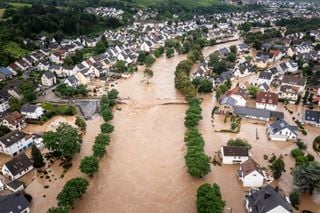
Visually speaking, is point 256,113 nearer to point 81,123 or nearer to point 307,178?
point 307,178

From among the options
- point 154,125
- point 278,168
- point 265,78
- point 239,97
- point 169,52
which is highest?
point 265,78

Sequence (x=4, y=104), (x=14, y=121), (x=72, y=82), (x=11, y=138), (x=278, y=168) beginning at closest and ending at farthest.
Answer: (x=278, y=168), (x=11, y=138), (x=14, y=121), (x=4, y=104), (x=72, y=82)

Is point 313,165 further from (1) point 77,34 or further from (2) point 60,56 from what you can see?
(1) point 77,34

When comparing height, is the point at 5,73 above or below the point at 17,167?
above

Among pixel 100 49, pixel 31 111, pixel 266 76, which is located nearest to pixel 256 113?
pixel 266 76

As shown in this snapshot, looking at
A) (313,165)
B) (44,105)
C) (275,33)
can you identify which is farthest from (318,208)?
(275,33)

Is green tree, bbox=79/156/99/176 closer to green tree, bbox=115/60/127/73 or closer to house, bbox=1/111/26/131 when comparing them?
house, bbox=1/111/26/131
